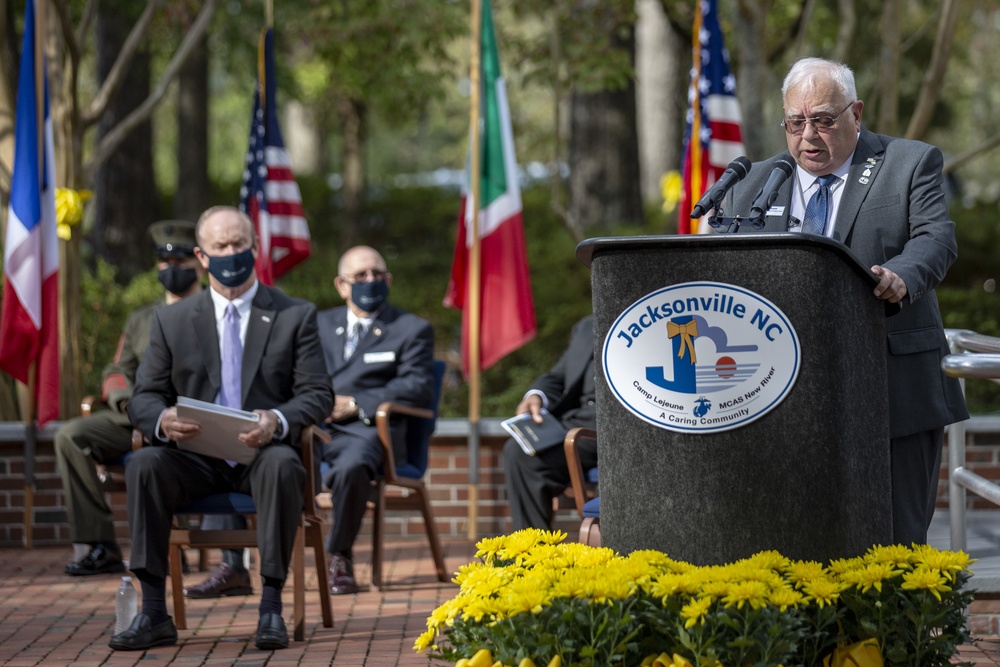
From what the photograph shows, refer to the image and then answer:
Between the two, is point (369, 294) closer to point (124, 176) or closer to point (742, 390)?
point (742, 390)

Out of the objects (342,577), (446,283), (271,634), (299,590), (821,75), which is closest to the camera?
(821,75)

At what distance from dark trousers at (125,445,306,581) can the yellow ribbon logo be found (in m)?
2.41

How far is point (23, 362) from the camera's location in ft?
26.0

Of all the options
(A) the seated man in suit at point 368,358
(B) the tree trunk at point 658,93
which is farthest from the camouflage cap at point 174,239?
(B) the tree trunk at point 658,93

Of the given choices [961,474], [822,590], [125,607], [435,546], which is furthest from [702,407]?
[435,546]

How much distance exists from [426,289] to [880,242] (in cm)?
977

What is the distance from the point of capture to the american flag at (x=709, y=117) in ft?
28.1

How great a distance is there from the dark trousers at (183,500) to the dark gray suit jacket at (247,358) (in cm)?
38

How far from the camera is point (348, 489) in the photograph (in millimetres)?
6586

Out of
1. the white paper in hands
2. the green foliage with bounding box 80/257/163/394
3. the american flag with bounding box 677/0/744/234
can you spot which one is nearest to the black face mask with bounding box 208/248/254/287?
the white paper in hands

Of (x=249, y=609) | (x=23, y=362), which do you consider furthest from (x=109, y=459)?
(x=249, y=609)

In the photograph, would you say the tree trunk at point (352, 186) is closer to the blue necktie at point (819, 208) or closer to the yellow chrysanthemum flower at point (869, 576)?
the blue necktie at point (819, 208)

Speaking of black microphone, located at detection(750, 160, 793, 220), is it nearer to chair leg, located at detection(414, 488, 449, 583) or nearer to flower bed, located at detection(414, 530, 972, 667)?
flower bed, located at detection(414, 530, 972, 667)

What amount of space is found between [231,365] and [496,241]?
302 centimetres
